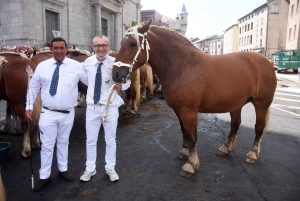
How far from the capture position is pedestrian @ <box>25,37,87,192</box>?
284 cm

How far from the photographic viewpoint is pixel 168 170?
137 inches

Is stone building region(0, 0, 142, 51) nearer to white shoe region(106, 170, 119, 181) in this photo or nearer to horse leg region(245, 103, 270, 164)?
white shoe region(106, 170, 119, 181)

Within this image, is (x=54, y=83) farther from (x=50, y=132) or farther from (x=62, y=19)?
(x=62, y=19)

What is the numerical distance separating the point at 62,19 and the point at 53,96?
14.2m

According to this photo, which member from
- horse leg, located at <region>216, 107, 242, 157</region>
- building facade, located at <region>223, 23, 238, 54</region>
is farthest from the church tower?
horse leg, located at <region>216, 107, 242, 157</region>

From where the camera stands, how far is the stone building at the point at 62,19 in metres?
11.8

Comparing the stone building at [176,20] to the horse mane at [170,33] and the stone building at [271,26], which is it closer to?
the stone building at [271,26]

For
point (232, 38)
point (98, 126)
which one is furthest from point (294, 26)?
point (98, 126)

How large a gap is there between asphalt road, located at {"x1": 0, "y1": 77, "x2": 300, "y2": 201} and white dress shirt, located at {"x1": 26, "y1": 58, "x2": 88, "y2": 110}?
117 cm

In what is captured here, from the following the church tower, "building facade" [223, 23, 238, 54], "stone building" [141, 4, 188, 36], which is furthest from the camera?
"building facade" [223, 23, 238, 54]

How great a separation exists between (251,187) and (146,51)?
95.5 inches

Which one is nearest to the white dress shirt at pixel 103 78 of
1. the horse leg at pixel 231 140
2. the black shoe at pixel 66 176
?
the black shoe at pixel 66 176

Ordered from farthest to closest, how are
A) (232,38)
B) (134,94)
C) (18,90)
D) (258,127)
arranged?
(232,38)
(134,94)
(258,127)
(18,90)

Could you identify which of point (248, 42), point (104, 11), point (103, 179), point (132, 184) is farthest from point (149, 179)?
point (248, 42)
